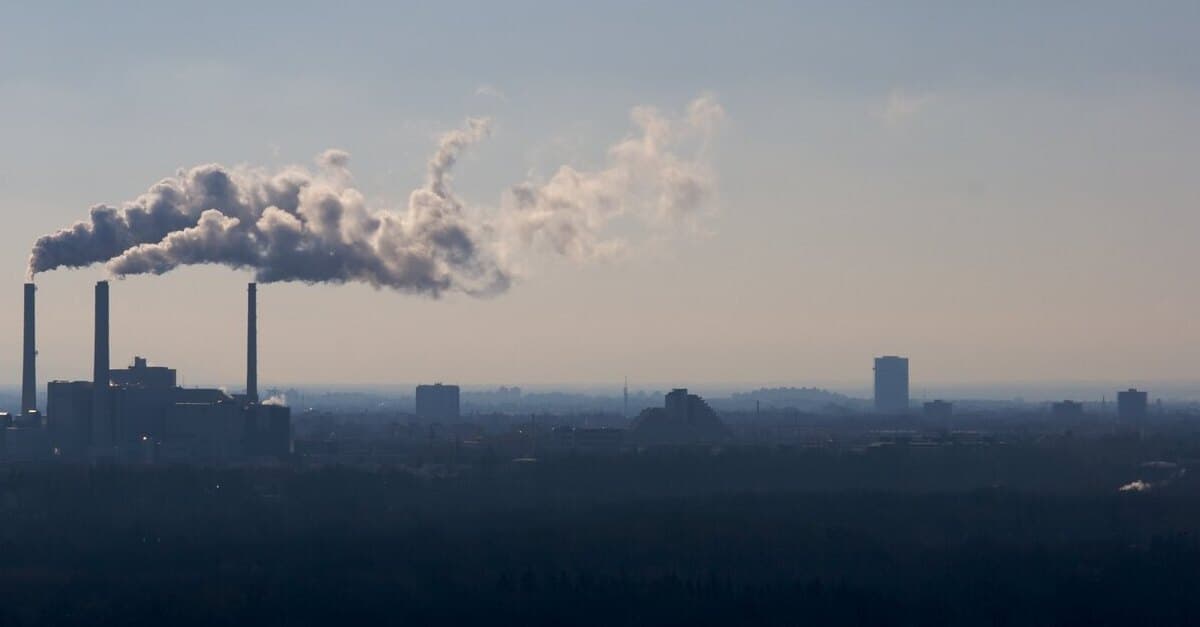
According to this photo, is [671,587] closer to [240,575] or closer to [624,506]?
[240,575]

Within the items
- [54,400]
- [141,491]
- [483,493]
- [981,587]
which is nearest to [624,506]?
[483,493]

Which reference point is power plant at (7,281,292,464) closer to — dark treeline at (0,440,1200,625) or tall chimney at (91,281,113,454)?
tall chimney at (91,281,113,454)

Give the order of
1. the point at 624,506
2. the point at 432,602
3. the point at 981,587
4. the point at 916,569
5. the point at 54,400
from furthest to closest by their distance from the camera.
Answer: the point at 54,400
the point at 624,506
the point at 916,569
the point at 981,587
the point at 432,602

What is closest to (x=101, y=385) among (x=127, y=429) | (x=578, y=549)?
(x=127, y=429)

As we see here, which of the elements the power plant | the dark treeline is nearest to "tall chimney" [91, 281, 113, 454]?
the power plant

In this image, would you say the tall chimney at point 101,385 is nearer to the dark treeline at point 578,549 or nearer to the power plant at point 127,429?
the power plant at point 127,429

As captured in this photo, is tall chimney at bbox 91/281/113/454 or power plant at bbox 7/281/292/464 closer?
tall chimney at bbox 91/281/113/454
